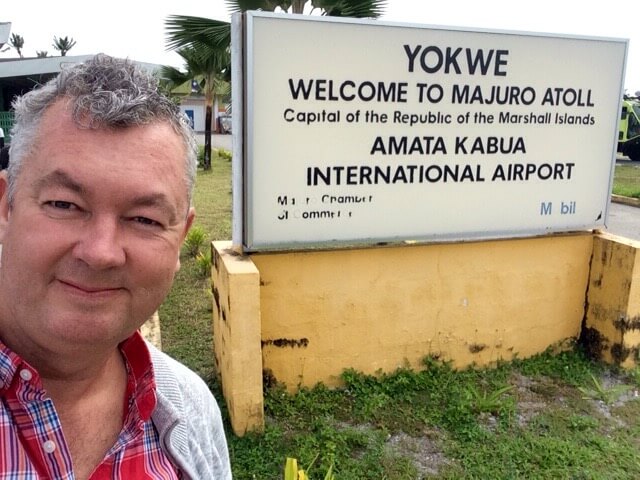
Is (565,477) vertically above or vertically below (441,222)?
below

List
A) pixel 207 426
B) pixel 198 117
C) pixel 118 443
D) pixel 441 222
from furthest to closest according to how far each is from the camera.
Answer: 1. pixel 198 117
2. pixel 441 222
3. pixel 207 426
4. pixel 118 443

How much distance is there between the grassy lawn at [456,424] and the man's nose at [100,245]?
1.89 metres

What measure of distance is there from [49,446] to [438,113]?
3001 millimetres

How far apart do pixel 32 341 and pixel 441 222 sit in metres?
2.92

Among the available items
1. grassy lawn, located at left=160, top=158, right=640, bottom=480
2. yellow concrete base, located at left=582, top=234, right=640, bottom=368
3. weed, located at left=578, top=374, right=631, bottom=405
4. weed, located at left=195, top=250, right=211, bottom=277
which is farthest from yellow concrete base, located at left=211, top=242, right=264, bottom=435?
weed, located at left=195, top=250, right=211, bottom=277

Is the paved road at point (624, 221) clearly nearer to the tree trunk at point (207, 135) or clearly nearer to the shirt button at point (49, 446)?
the shirt button at point (49, 446)

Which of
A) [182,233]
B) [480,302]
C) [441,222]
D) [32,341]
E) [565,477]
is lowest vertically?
[565,477]

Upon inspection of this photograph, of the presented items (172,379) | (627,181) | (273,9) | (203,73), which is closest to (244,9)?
(273,9)

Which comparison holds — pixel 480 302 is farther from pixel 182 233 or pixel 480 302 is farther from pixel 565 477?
pixel 182 233

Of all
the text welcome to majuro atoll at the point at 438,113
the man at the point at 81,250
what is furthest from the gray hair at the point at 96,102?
the text welcome to majuro atoll at the point at 438,113

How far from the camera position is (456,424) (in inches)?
129

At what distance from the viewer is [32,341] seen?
1078 mm

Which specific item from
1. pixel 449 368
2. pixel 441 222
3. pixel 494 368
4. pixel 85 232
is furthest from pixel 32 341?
pixel 494 368

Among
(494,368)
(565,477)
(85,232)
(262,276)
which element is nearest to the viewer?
(85,232)
